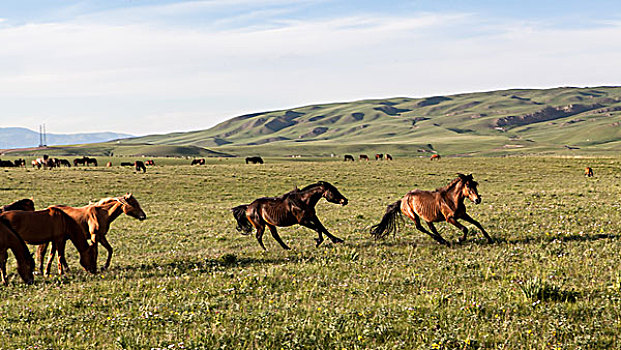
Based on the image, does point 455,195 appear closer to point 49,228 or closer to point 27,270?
point 49,228

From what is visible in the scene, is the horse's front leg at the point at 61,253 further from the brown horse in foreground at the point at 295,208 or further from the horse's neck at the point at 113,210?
the brown horse in foreground at the point at 295,208

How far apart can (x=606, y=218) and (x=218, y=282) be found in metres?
14.9

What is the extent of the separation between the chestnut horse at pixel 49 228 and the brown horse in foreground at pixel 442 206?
8.41 m

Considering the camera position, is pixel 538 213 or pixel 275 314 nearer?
pixel 275 314

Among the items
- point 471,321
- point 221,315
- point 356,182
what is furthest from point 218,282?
point 356,182

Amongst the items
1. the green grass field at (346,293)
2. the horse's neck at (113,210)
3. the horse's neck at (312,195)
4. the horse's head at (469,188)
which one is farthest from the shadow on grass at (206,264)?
the horse's head at (469,188)

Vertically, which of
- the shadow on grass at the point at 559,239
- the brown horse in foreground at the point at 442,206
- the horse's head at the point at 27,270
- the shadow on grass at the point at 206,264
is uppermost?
the brown horse in foreground at the point at 442,206

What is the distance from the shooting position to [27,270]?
38.2ft

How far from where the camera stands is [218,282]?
10.9 metres

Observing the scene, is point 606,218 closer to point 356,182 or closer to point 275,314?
point 275,314

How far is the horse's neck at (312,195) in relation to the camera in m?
14.4

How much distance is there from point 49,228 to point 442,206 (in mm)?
10504

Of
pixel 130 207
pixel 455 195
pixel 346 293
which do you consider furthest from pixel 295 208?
pixel 346 293

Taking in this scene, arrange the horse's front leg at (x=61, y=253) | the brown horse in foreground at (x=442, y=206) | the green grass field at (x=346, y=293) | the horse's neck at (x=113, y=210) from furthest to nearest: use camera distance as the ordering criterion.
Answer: the brown horse in foreground at (x=442, y=206)
the horse's neck at (x=113, y=210)
the horse's front leg at (x=61, y=253)
the green grass field at (x=346, y=293)
